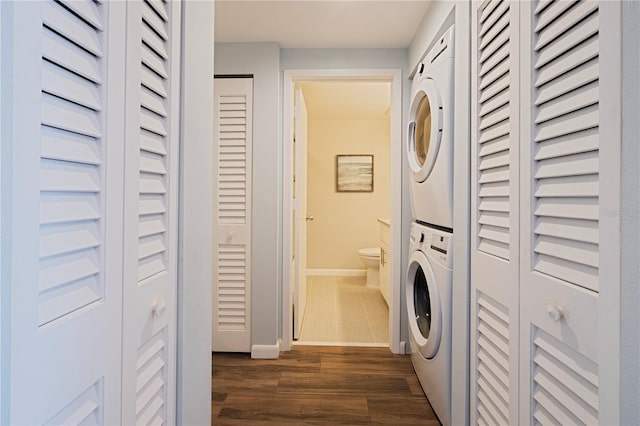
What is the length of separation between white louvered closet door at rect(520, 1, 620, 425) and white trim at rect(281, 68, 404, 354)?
1.89 m

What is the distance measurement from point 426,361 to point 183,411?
1490mm

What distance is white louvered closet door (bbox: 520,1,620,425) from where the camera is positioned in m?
0.80

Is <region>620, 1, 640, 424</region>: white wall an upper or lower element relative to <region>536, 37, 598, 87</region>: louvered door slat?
lower

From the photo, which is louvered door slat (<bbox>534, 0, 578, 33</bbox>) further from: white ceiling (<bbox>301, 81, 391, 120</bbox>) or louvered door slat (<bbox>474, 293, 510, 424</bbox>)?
white ceiling (<bbox>301, 81, 391, 120</bbox>)

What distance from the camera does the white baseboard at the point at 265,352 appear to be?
298 cm

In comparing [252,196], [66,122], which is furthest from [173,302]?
[252,196]

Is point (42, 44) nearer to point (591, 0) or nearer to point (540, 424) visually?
point (591, 0)

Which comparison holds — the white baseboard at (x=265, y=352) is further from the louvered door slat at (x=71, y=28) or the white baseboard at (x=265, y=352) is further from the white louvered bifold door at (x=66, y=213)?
the louvered door slat at (x=71, y=28)

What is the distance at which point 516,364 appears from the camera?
4.02ft

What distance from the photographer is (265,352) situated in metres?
2.99

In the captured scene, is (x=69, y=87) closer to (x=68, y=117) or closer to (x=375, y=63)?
(x=68, y=117)

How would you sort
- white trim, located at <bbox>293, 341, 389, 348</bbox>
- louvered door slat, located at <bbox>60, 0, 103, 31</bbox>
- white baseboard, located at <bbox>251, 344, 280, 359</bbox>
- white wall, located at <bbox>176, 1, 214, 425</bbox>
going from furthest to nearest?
1. white trim, located at <bbox>293, 341, 389, 348</bbox>
2. white baseboard, located at <bbox>251, 344, 280, 359</bbox>
3. white wall, located at <bbox>176, 1, 214, 425</bbox>
4. louvered door slat, located at <bbox>60, 0, 103, 31</bbox>

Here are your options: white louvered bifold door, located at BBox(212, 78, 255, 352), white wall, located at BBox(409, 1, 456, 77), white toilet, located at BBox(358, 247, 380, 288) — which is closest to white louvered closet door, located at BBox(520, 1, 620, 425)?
white wall, located at BBox(409, 1, 456, 77)

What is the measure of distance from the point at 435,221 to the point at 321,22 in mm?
1542
